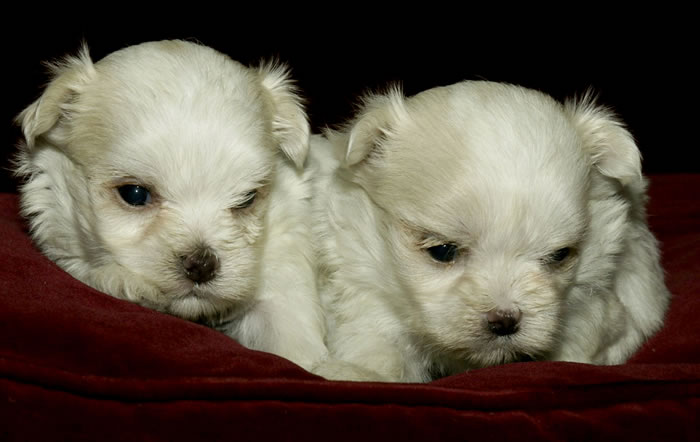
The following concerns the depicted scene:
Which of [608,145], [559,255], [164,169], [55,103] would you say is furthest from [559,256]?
[55,103]

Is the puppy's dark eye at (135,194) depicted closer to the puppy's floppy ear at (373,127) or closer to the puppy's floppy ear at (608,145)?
the puppy's floppy ear at (373,127)

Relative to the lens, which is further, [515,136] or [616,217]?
[616,217]

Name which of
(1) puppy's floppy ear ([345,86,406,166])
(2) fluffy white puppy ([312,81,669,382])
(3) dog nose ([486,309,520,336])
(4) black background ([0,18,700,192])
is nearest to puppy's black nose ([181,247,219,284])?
(2) fluffy white puppy ([312,81,669,382])

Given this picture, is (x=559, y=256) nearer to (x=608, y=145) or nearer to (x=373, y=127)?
(x=608, y=145)

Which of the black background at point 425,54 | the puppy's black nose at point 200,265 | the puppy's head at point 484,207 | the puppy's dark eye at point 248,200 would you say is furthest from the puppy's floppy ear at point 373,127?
the black background at point 425,54

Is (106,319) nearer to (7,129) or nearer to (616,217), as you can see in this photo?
(616,217)

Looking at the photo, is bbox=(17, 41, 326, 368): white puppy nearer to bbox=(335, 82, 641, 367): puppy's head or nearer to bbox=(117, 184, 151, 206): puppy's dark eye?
bbox=(117, 184, 151, 206): puppy's dark eye

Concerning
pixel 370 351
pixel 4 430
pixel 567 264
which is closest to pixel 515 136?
pixel 567 264
